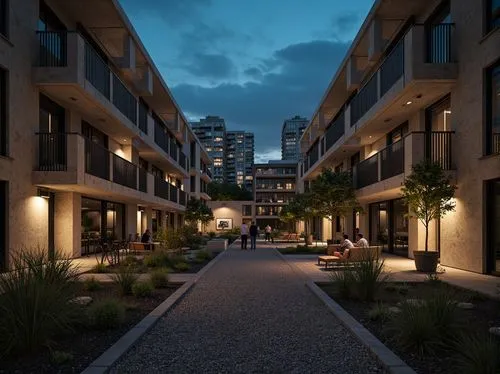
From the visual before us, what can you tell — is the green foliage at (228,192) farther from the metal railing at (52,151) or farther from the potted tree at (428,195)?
the potted tree at (428,195)

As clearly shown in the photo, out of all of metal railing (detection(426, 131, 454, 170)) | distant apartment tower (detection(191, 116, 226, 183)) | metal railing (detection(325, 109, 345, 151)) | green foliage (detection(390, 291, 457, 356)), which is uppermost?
distant apartment tower (detection(191, 116, 226, 183))

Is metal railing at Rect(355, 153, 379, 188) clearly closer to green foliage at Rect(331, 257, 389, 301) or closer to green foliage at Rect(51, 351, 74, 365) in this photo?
green foliage at Rect(331, 257, 389, 301)

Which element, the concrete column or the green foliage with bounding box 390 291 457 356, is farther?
the concrete column

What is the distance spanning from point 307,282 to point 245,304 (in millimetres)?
3227

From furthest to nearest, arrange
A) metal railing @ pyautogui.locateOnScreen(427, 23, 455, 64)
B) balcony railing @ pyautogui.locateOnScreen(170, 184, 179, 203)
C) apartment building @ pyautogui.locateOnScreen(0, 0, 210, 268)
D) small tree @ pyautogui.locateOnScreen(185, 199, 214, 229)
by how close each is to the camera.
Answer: small tree @ pyautogui.locateOnScreen(185, 199, 214, 229) < balcony railing @ pyautogui.locateOnScreen(170, 184, 179, 203) < metal railing @ pyautogui.locateOnScreen(427, 23, 455, 64) < apartment building @ pyautogui.locateOnScreen(0, 0, 210, 268)

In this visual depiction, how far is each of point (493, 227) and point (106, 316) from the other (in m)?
11.3

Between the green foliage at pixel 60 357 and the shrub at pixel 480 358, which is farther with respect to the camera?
the green foliage at pixel 60 357

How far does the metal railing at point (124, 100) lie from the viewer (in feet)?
68.1

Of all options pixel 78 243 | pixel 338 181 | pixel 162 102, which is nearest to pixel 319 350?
pixel 78 243

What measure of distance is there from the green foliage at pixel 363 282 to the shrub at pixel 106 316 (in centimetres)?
432

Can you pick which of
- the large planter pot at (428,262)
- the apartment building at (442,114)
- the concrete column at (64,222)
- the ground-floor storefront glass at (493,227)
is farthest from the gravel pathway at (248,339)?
the concrete column at (64,222)

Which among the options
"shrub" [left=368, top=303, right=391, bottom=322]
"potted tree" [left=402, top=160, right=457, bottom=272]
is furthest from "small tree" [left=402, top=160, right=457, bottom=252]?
"shrub" [left=368, top=303, right=391, bottom=322]

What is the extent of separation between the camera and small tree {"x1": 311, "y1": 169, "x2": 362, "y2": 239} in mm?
24156

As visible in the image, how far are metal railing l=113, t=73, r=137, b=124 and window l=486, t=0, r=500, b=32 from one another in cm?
1417
